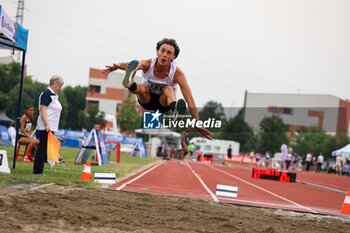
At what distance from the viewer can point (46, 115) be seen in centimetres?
784

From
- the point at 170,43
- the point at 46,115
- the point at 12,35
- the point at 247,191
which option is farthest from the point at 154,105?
the point at 247,191

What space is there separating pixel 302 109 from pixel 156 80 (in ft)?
242

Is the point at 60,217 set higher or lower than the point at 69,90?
lower

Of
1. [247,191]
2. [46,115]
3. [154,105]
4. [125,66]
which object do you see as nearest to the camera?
[125,66]

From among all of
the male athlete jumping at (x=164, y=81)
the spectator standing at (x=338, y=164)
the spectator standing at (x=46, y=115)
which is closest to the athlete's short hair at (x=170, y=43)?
the male athlete jumping at (x=164, y=81)

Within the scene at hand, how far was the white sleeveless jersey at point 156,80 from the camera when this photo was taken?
5516 millimetres

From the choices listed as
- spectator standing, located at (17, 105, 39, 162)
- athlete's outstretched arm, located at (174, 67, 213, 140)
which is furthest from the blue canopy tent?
athlete's outstretched arm, located at (174, 67, 213, 140)

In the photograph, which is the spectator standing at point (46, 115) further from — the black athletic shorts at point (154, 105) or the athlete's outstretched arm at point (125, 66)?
the black athletic shorts at point (154, 105)

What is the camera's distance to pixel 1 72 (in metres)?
45.3

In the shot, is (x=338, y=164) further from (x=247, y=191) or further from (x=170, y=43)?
(x=170, y=43)

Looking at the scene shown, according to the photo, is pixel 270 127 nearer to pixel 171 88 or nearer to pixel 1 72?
pixel 1 72

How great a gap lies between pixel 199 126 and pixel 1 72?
45.5m

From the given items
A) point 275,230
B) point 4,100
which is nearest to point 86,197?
point 275,230

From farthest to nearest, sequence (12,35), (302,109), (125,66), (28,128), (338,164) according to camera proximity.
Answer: (302,109), (338,164), (28,128), (12,35), (125,66)
